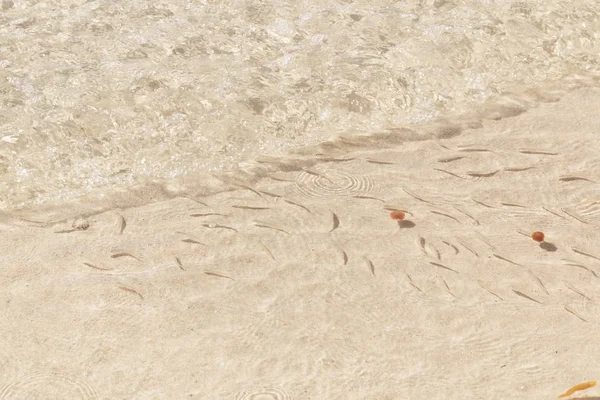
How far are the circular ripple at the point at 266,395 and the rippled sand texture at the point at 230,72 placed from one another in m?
1.35

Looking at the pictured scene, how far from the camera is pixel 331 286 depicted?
103 inches

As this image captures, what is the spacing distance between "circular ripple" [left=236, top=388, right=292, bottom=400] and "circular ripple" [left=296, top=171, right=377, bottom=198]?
3.57 feet

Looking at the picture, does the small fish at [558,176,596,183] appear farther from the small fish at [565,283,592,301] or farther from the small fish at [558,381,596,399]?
the small fish at [558,381,596,399]

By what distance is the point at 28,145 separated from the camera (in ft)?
10.9

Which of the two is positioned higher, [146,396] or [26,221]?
[26,221]

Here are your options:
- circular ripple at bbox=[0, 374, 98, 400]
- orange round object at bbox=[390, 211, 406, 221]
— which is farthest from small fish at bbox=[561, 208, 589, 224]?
circular ripple at bbox=[0, 374, 98, 400]

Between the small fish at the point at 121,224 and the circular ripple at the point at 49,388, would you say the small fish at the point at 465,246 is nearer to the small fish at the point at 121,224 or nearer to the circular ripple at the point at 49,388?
the small fish at the point at 121,224

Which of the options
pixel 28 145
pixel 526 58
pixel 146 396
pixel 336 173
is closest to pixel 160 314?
pixel 146 396

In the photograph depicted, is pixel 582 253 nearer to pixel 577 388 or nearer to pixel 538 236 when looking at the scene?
pixel 538 236

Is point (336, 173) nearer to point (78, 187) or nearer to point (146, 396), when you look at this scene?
point (78, 187)

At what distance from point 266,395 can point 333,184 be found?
1.21 m

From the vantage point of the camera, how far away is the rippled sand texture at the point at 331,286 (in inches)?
90.1

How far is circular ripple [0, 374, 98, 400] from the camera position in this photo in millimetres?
2227

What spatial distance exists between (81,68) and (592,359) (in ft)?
10.1
